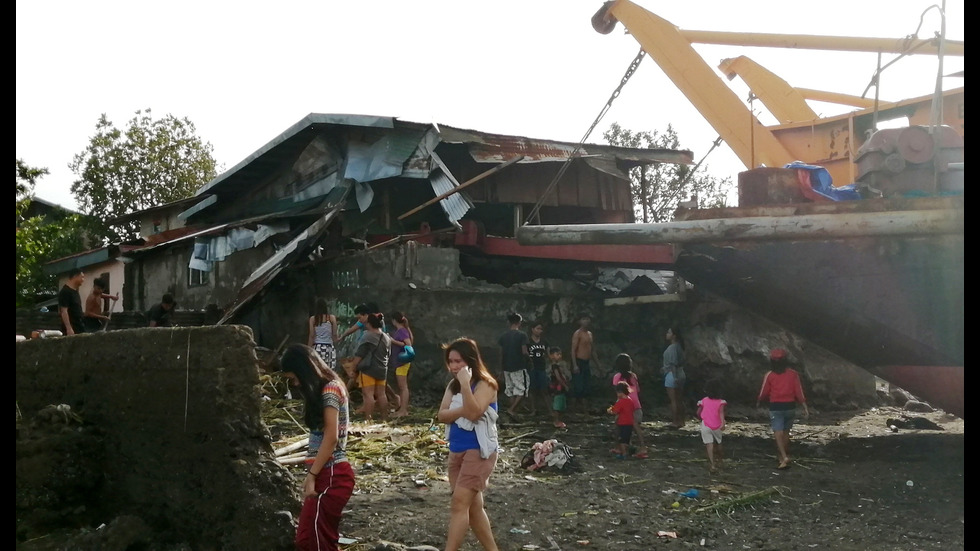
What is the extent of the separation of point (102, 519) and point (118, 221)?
93.9ft

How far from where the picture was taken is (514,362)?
12250 millimetres

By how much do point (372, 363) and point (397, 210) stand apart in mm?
5766

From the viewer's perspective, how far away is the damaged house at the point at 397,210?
573 inches

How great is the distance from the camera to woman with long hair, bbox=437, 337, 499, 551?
554 cm

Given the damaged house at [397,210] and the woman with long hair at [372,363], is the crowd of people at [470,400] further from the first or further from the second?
the damaged house at [397,210]

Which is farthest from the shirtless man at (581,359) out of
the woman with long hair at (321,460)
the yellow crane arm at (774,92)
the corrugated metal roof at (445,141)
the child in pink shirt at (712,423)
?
the woman with long hair at (321,460)

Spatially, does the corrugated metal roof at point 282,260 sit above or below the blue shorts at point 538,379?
above

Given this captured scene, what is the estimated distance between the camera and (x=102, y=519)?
636 centimetres

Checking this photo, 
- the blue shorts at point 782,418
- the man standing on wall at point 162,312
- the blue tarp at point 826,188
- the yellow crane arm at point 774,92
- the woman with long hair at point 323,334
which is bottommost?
the blue shorts at point 782,418

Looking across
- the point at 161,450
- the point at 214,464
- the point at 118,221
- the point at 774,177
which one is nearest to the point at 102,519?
the point at 161,450

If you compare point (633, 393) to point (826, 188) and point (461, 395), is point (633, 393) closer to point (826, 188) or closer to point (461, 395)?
point (826, 188)

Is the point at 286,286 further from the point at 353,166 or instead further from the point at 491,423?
the point at 491,423

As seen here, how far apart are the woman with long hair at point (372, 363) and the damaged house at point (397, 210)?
2.60 m

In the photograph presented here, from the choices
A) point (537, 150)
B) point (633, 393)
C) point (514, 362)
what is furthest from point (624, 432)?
point (537, 150)
